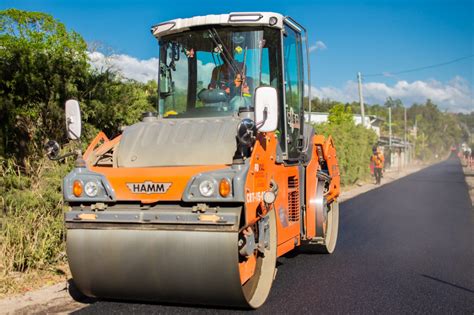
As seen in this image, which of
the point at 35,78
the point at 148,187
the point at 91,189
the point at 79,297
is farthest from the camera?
the point at 35,78

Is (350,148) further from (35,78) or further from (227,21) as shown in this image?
(227,21)

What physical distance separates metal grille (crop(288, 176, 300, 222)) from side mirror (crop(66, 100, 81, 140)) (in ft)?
7.48

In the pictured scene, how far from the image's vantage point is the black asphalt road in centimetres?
506

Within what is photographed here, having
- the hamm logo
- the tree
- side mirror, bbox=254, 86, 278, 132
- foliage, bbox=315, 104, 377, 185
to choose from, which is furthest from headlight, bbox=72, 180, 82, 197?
foliage, bbox=315, 104, 377, 185

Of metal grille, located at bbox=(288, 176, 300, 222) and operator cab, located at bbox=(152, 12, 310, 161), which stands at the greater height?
operator cab, located at bbox=(152, 12, 310, 161)

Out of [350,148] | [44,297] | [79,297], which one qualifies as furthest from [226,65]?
[350,148]

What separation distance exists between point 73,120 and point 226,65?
1.69 metres

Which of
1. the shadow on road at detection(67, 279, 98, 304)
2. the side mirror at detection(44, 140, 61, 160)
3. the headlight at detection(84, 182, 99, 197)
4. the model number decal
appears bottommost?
the shadow on road at detection(67, 279, 98, 304)

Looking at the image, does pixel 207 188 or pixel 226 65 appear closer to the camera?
pixel 207 188

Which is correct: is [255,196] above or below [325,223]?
above

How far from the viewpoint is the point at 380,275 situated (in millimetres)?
6406

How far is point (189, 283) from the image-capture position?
14.2 feet

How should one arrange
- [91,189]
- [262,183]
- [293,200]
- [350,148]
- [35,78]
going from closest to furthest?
[91,189] < [262,183] < [293,200] < [35,78] < [350,148]

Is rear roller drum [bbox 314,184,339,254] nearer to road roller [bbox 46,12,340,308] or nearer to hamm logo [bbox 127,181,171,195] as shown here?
road roller [bbox 46,12,340,308]
